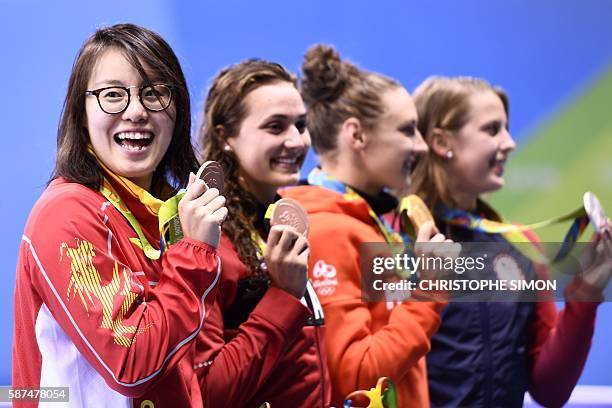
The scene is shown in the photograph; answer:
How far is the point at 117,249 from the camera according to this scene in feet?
6.29

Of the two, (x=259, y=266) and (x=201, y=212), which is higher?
(x=201, y=212)

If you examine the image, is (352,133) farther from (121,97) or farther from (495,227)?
(121,97)

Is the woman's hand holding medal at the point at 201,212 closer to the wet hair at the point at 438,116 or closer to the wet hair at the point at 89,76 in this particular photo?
the wet hair at the point at 89,76

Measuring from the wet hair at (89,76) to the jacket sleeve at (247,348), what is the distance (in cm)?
48

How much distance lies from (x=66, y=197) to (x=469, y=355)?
1.69 meters

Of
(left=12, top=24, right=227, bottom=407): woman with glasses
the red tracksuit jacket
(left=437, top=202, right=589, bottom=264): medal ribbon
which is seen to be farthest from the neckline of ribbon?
the red tracksuit jacket

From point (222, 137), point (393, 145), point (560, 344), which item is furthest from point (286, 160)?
point (560, 344)

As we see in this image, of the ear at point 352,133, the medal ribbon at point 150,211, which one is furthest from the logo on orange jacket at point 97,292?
the ear at point 352,133

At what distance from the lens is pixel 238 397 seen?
2.28m

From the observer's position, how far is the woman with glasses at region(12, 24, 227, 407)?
181 cm

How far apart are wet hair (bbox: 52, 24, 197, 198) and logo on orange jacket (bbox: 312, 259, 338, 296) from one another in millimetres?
775

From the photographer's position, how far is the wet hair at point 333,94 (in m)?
3.18

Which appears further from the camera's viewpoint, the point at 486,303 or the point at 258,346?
Answer: the point at 486,303

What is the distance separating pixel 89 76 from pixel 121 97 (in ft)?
0.26
